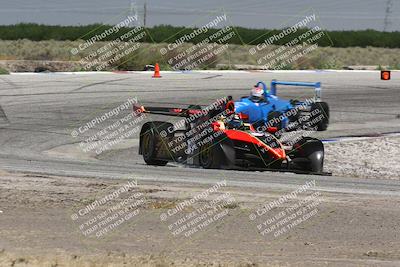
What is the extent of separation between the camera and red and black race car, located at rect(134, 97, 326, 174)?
45.0 ft

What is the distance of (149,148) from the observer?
14805 millimetres

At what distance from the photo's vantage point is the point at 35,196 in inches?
405

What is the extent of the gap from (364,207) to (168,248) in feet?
10.2

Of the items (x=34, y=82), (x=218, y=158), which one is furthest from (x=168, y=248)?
(x=34, y=82)

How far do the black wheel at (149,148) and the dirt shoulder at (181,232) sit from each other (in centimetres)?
337

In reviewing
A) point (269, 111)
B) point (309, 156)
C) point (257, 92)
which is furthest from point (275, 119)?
point (309, 156)

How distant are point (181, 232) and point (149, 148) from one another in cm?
623

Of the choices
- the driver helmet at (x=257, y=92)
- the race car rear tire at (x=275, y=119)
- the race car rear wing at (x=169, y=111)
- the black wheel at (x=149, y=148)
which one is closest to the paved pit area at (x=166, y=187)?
the black wheel at (x=149, y=148)

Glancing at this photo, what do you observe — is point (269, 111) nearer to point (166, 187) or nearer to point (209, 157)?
point (209, 157)

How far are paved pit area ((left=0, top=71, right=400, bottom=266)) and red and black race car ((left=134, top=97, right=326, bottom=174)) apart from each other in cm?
43

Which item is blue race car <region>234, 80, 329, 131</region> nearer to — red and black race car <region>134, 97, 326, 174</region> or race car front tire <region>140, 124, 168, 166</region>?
red and black race car <region>134, 97, 326, 174</region>

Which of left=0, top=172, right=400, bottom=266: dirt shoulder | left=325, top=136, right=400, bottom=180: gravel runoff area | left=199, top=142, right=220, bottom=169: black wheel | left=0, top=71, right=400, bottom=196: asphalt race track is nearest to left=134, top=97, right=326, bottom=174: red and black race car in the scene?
left=199, top=142, right=220, bottom=169: black wheel

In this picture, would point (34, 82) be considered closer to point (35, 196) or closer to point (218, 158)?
point (218, 158)

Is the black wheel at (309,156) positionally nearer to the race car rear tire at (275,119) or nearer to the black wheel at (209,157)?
the race car rear tire at (275,119)
